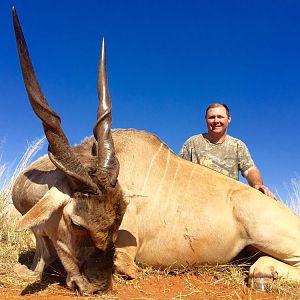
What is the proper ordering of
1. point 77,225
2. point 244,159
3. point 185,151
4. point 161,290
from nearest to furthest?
point 77,225 < point 161,290 < point 244,159 < point 185,151

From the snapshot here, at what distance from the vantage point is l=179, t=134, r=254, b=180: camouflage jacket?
6.77 metres

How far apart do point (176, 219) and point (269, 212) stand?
875 millimetres

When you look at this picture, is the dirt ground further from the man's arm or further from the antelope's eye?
the man's arm

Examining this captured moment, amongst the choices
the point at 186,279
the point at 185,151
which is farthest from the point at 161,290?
the point at 185,151

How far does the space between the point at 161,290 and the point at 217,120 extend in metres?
3.43

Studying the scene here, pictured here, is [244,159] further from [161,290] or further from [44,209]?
[44,209]

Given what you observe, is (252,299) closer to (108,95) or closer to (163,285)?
(163,285)

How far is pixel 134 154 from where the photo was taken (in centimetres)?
470

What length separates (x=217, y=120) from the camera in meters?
6.85

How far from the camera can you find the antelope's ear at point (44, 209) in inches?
136

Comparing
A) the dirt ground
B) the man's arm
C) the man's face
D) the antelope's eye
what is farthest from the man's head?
the antelope's eye

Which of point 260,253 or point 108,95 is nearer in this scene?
point 108,95

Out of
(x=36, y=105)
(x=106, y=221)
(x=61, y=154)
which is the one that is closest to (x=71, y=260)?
(x=106, y=221)

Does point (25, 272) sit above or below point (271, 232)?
below
